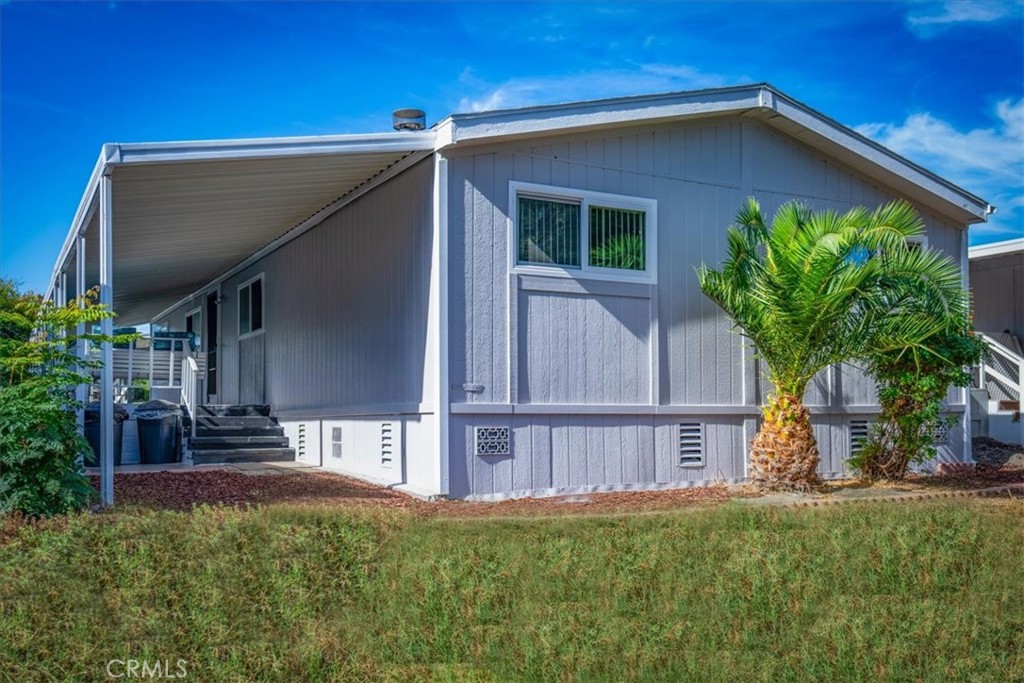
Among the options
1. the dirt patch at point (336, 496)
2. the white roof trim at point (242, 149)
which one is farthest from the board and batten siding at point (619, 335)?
the white roof trim at point (242, 149)

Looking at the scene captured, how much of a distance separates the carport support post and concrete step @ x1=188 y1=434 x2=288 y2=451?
4.33m

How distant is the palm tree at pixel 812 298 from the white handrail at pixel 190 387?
7.20m

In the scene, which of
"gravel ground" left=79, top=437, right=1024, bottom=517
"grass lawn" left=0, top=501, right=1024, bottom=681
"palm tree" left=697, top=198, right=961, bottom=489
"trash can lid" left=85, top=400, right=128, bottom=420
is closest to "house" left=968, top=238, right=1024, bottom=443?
"gravel ground" left=79, top=437, right=1024, bottom=517

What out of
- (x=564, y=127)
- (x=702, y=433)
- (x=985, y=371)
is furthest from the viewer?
(x=985, y=371)

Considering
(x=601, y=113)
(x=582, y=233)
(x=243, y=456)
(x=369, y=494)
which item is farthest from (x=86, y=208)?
(x=601, y=113)

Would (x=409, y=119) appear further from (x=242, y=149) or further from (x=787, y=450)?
(x=787, y=450)

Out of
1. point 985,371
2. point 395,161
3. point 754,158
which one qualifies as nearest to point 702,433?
point 754,158

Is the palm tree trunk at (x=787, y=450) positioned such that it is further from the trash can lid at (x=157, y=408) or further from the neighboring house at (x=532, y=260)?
the trash can lid at (x=157, y=408)

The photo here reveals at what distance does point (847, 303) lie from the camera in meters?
9.20

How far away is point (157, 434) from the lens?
11875 mm

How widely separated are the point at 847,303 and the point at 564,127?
3290mm

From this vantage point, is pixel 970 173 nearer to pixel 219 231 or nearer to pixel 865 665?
pixel 219 231

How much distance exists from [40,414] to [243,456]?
216 inches

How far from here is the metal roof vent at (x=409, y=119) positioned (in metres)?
10.2
